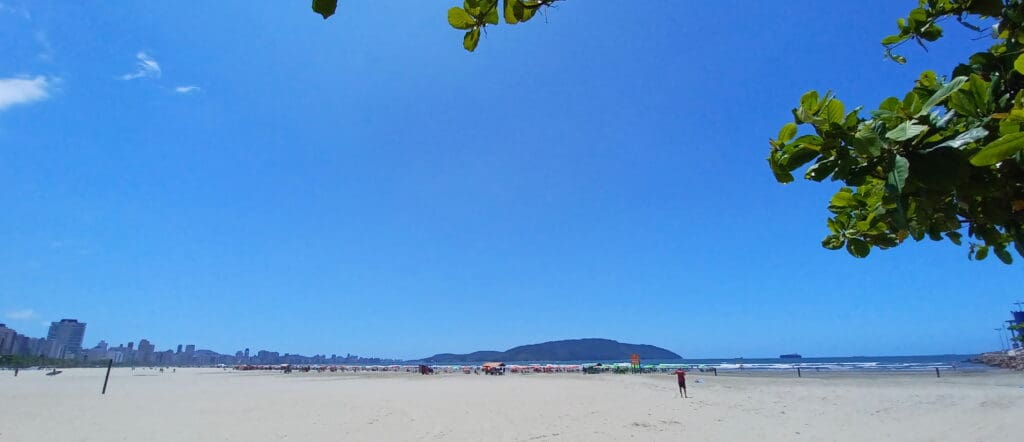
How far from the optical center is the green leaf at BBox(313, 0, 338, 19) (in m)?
1.12

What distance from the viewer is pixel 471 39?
1490 millimetres

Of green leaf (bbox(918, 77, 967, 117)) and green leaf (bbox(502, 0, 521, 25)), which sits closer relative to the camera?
green leaf (bbox(918, 77, 967, 117))

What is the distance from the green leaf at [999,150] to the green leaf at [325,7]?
1445mm

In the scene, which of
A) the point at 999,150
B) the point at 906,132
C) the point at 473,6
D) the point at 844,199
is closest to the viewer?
the point at 999,150

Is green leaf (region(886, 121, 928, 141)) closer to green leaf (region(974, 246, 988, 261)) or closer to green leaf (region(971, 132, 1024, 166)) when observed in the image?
green leaf (region(971, 132, 1024, 166))

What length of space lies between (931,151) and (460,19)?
132 cm

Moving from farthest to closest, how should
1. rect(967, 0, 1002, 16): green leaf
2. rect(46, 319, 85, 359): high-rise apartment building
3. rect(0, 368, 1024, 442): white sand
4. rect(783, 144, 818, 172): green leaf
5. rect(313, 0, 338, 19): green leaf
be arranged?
rect(46, 319, 85, 359): high-rise apartment building < rect(0, 368, 1024, 442): white sand < rect(967, 0, 1002, 16): green leaf < rect(783, 144, 818, 172): green leaf < rect(313, 0, 338, 19): green leaf

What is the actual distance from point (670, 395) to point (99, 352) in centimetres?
21283

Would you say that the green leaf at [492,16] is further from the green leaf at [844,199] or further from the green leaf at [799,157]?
the green leaf at [844,199]

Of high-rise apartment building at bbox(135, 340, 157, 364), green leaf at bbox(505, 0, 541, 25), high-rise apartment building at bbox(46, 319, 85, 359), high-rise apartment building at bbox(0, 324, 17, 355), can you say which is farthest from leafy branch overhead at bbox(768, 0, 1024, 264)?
high-rise apartment building at bbox(46, 319, 85, 359)

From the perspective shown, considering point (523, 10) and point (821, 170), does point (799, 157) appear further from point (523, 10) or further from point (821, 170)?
point (523, 10)

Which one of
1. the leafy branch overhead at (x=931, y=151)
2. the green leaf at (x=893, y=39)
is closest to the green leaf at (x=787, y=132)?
the leafy branch overhead at (x=931, y=151)

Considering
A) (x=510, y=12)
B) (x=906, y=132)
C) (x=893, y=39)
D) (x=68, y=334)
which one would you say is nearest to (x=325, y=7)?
(x=510, y=12)

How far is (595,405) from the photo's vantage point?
16.0 meters
